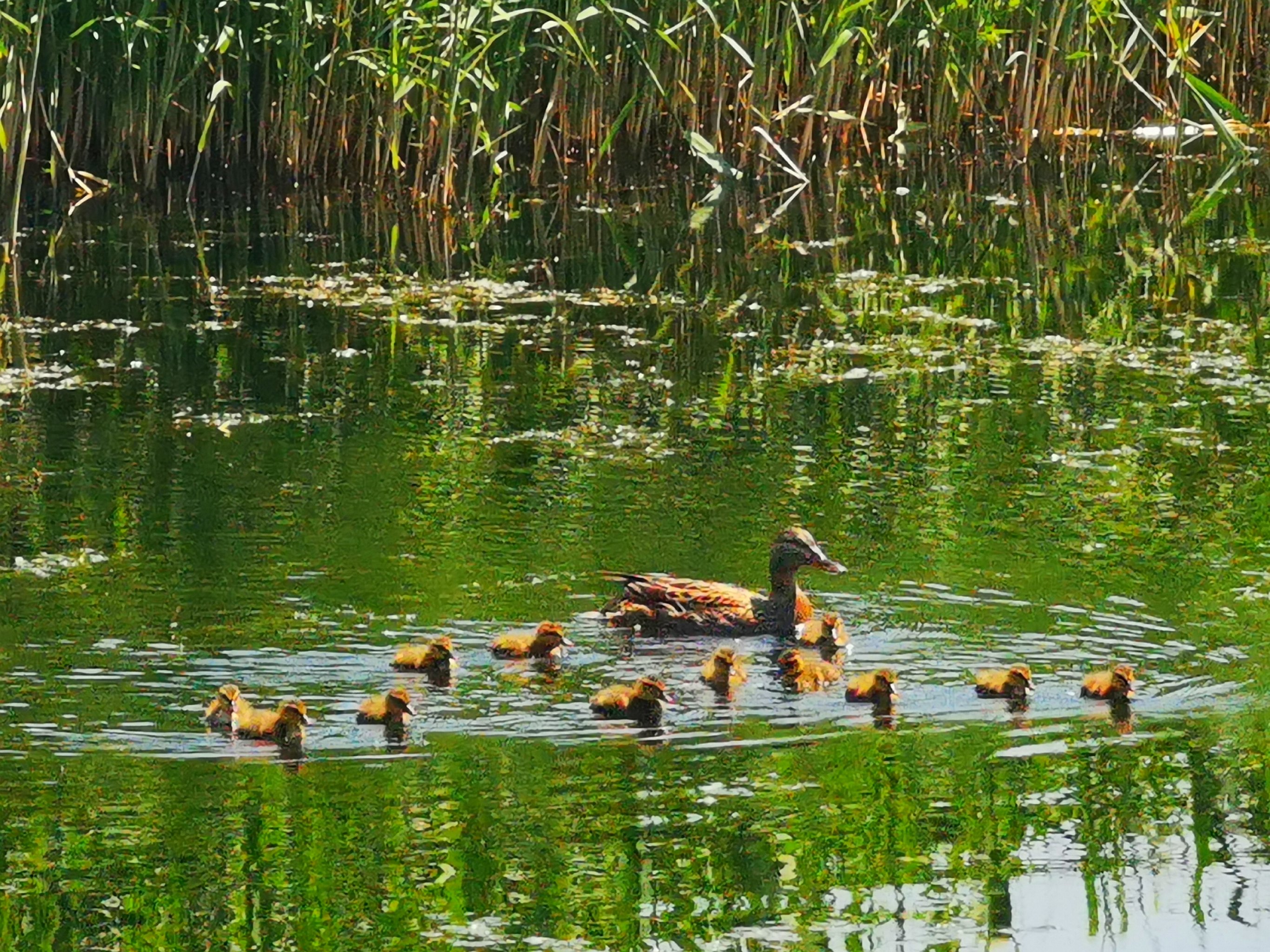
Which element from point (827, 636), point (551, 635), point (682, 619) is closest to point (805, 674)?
point (827, 636)

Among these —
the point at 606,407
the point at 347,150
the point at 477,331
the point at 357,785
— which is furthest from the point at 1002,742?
the point at 347,150

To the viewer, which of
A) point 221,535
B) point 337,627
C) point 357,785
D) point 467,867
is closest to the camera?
point 467,867

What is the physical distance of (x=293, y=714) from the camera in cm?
591

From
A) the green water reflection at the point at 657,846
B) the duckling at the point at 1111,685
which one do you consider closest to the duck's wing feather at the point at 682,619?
the green water reflection at the point at 657,846

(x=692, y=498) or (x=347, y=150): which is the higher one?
(x=347, y=150)

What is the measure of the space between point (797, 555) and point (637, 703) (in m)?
1.22

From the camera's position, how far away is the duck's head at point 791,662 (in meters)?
6.56

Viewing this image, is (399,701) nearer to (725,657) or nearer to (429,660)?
(429,660)

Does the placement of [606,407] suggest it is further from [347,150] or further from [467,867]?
[347,150]

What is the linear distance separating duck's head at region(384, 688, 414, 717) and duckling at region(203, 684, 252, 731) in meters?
0.36

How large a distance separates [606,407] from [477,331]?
1877mm

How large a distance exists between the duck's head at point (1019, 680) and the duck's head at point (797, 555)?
1.06 m

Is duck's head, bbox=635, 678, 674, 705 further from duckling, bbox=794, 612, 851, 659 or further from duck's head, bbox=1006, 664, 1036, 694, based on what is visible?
duck's head, bbox=1006, 664, 1036, 694

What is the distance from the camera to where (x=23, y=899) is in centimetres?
496
